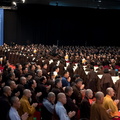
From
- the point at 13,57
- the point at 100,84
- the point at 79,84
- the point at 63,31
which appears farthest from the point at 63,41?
the point at 79,84

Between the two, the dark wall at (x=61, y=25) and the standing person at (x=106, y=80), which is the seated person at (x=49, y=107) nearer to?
the standing person at (x=106, y=80)

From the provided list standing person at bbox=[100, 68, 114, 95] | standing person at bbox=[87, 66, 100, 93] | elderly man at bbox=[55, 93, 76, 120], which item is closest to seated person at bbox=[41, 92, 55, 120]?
elderly man at bbox=[55, 93, 76, 120]

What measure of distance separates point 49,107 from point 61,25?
3383 cm

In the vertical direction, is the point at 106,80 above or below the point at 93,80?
above

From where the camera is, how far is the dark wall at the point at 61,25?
3672 cm

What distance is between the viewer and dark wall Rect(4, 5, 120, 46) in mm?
36719

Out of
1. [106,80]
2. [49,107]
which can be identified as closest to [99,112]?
[49,107]

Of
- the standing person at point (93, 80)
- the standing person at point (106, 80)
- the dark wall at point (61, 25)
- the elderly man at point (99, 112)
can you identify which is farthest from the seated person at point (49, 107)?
the dark wall at point (61, 25)

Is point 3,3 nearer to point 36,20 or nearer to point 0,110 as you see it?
point 36,20

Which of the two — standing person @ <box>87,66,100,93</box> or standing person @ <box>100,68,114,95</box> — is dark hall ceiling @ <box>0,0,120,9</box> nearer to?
standing person @ <box>87,66,100,93</box>

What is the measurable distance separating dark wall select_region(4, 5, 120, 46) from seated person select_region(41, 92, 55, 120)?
2997cm

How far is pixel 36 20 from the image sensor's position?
38.3 metres

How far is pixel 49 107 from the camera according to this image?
6703 mm

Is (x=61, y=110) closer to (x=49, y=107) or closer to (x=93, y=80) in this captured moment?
(x=49, y=107)
